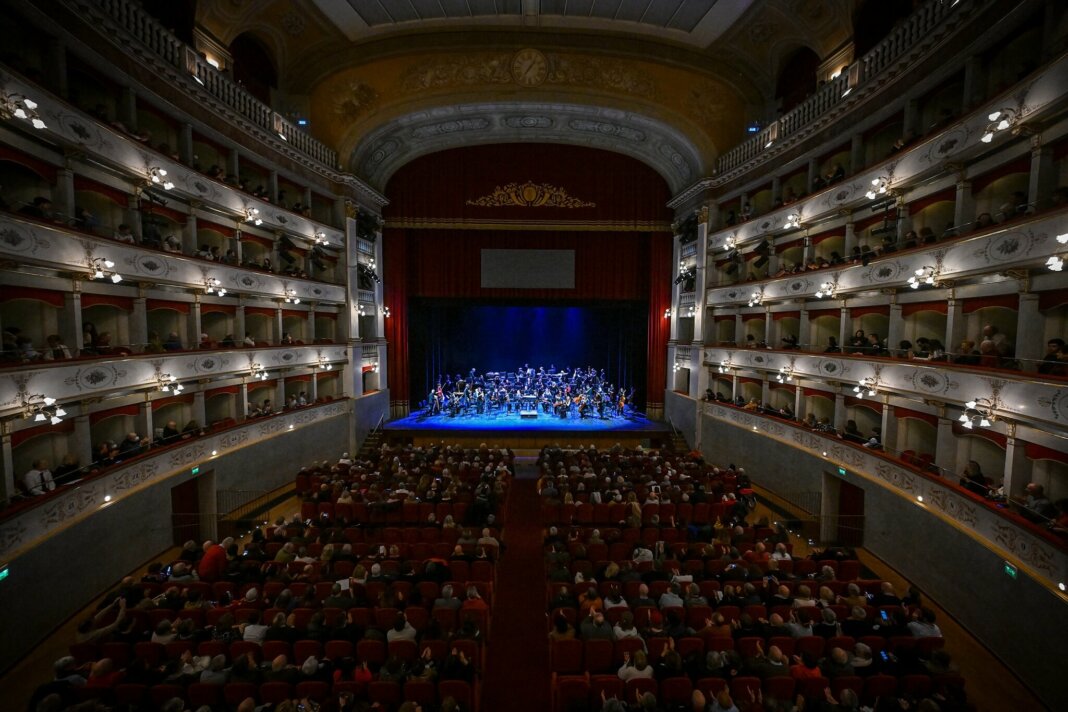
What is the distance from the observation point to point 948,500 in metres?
10.2

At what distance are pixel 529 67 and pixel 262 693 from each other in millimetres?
21614

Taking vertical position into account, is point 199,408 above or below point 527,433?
above

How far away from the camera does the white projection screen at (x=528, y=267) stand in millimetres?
25828

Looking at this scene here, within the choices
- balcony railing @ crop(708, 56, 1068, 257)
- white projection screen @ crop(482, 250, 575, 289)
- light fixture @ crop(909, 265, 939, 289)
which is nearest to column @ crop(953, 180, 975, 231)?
balcony railing @ crop(708, 56, 1068, 257)

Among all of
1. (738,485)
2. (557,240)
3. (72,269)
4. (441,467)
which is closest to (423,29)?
(557,240)

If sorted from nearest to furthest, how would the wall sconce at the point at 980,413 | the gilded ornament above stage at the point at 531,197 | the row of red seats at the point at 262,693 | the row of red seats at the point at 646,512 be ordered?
1. the row of red seats at the point at 262,693
2. the wall sconce at the point at 980,413
3. the row of red seats at the point at 646,512
4. the gilded ornament above stage at the point at 531,197

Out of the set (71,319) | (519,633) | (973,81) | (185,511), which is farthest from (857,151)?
(185,511)

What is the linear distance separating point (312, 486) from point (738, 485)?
1275 cm

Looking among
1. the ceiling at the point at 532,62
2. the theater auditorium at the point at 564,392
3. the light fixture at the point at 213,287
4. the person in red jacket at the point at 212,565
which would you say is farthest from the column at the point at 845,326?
the light fixture at the point at 213,287

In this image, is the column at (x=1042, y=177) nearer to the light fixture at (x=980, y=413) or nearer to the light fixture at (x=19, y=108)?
the light fixture at (x=980, y=413)

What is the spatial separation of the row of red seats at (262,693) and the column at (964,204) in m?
13.2

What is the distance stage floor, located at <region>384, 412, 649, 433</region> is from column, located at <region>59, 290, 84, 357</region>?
526 inches

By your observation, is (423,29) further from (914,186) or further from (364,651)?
(364,651)

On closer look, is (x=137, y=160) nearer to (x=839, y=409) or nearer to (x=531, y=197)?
(x=531, y=197)
